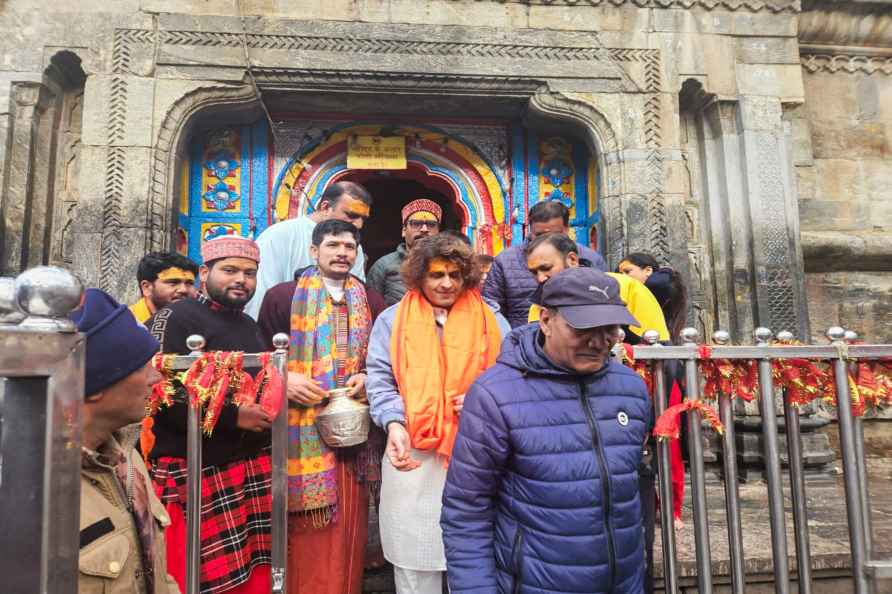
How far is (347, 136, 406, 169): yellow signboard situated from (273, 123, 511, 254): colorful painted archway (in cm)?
8

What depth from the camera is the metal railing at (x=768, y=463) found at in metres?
1.99

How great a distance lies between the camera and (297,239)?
359cm

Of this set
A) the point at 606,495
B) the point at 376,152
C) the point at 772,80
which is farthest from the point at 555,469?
the point at 772,80

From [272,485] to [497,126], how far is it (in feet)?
15.5

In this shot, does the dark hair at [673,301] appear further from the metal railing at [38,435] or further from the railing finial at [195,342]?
the metal railing at [38,435]

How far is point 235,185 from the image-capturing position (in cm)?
547

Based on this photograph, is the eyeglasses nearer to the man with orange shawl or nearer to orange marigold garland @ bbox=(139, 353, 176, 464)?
the man with orange shawl

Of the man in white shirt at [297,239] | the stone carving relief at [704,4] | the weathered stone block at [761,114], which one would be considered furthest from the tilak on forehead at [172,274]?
the weathered stone block at [761,114]

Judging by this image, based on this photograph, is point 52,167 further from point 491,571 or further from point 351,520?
point 491,571

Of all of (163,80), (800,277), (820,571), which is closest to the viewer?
(820,571)

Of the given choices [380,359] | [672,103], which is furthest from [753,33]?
[380,359]

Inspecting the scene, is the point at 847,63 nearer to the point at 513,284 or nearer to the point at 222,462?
the point at 513,284

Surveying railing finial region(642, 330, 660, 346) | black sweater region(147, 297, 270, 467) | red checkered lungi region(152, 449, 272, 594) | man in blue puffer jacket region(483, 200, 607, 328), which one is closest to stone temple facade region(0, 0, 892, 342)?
man in blue puffer jacket region(483, 200, 607, 328)

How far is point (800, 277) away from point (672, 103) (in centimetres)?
199
